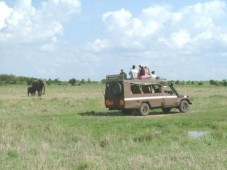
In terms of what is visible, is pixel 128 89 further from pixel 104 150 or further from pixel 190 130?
pixel 104 150

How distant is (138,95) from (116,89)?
1.20 metres

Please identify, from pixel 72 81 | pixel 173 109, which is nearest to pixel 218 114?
pixel 173 109

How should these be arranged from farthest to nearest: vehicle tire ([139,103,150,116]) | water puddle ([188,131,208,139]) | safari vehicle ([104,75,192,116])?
vehicle tire ([139,103,150,116]), safari vehicle ([104,75,192,116]), water puddle ([188,131,208,139])

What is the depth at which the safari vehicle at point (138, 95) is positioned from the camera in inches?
1073

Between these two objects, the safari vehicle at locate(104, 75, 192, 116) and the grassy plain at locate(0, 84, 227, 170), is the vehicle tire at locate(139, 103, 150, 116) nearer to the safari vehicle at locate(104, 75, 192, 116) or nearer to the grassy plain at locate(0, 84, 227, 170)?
the safari vehicle at locate(104, 75, 192, 116)

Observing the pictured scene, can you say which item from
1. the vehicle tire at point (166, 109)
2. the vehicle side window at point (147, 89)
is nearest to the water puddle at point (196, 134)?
the vehicle side window at point (147, 89)

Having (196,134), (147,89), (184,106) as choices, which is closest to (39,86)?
(184,106)

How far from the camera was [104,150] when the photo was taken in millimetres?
14164

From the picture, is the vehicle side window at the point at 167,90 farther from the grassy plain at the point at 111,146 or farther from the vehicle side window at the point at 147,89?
the grassy plain at the point at 111,146

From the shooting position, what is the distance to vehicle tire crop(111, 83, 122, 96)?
1074 inches

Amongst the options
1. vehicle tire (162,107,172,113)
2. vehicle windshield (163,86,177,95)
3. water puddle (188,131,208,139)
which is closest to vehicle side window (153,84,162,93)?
vehicle windshield (163,86,177,95)

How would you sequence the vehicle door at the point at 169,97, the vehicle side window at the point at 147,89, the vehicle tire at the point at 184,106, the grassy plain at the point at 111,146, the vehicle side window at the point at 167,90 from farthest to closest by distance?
the vehicle tire at the point at 184,106 < the vehicle side window at the point at 167,90 < the vehicle door at the point at 169,97 < the vehicle side window at the point at 147,89 < the grassy plain at the point at 111,146

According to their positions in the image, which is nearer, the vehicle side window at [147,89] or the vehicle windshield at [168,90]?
the vehicle side window at [147,89]

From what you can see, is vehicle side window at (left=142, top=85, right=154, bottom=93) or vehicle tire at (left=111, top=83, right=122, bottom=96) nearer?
vehicle tire at (left=111, top=83, right=122, bottom=96)
